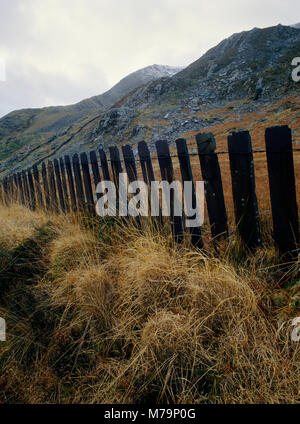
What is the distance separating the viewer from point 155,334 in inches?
58.8

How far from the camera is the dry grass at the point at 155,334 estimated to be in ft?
4.35

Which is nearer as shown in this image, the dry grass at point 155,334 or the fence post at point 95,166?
the dry grass at point 155,334

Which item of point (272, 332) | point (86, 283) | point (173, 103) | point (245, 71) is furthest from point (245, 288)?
point (245, 71)

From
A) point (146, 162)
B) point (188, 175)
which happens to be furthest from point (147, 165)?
point (188, 175)

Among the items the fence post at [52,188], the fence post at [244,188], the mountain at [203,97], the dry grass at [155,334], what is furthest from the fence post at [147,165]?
the mountain at [203,97]

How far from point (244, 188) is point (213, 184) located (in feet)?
0.92

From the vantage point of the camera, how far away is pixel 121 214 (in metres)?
3.14

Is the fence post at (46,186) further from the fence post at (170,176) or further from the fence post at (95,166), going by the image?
the fence post at (170,176)

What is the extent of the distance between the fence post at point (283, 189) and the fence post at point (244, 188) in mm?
148

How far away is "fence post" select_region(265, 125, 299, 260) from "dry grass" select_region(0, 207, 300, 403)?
0.57ft

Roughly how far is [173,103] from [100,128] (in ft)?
18.6

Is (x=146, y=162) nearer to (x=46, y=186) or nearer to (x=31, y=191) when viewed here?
(x=46, y=186)

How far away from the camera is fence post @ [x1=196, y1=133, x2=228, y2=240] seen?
7.16 ft

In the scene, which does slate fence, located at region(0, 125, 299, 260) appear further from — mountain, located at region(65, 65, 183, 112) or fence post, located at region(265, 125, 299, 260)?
mountain, located at region(65, 65, 183, 112)
